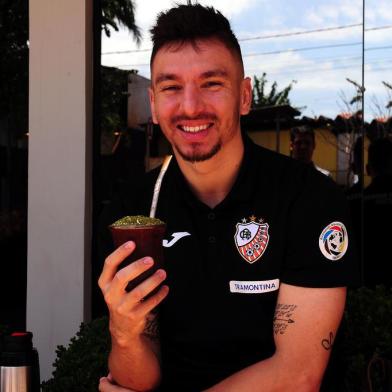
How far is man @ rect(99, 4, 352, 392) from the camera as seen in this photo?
169 cm

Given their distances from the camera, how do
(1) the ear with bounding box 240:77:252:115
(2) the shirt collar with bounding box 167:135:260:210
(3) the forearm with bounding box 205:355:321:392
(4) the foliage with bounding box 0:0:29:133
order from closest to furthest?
(3) the forearm with bounding box 205:355:321:392
(2) the shirt collar with bounding box 167:135:260:210
(1) the ear with bounding box 240:77:252:115
(4) the foliage with bounding box 0:0:29:133

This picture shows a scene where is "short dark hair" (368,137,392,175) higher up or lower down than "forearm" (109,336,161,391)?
higher up

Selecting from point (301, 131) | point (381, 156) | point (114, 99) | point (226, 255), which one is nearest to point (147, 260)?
point (226, 255)

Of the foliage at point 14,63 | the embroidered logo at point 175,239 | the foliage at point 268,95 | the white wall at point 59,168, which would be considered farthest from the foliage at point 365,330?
the foliage at point 14,63

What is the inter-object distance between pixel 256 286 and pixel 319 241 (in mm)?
228

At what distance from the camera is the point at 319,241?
5.70 ft

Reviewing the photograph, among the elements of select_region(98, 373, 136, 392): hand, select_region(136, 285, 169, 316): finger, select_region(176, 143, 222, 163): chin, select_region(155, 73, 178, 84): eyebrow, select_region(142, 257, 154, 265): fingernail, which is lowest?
select_region(98, 373, 136, 392): hand

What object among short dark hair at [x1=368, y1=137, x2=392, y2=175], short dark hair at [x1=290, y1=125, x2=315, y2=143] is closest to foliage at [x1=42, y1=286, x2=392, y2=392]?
short dark hair at [x1=368, y1=137, x2=392, y2=175]

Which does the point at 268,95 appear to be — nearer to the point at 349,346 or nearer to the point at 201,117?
the point at 349,346

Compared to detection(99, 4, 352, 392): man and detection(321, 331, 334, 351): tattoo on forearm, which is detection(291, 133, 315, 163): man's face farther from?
detection(321, 331, 334, 351): tattoo on forearm

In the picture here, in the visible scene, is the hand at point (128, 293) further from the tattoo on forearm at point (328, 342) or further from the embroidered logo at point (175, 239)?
the tattoo on forearm at point (328, 342)

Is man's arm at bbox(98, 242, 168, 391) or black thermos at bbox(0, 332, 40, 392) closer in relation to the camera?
man's arm at bbox(98, 242, 168, 391)

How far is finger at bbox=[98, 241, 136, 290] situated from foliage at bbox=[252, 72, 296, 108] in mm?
2958

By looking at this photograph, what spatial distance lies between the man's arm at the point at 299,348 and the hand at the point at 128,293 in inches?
12.7
